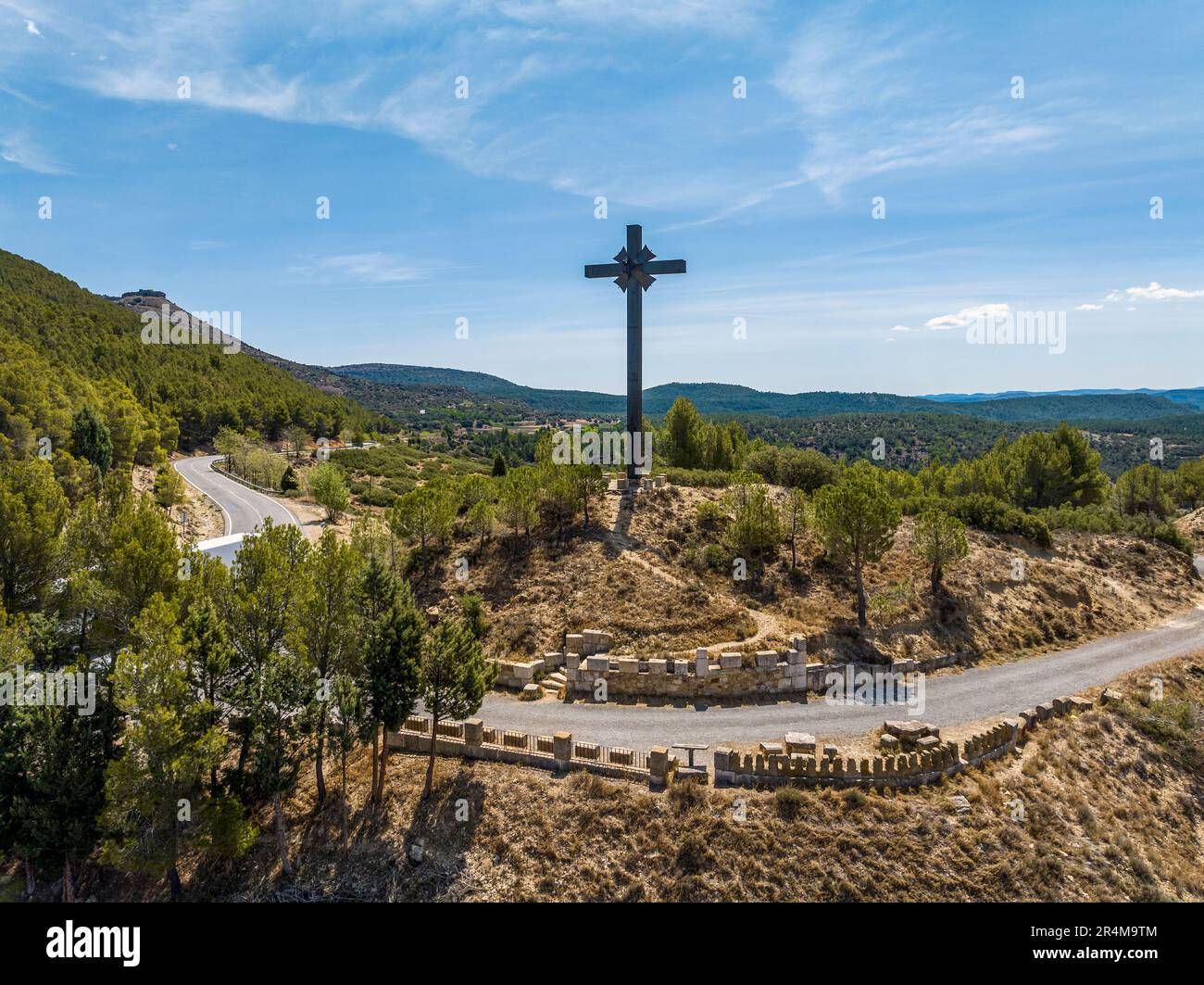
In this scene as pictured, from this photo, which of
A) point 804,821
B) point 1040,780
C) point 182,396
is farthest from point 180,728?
point 182,396

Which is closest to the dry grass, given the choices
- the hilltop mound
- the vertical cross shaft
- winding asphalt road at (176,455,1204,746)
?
winding asphalt road at (176,455,1204,746)

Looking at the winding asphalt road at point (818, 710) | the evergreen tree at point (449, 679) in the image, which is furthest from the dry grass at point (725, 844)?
the winding asphalt road at point (818, 710)

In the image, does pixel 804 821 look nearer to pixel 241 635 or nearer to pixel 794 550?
pixel 241 635

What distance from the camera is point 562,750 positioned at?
19.1 meters

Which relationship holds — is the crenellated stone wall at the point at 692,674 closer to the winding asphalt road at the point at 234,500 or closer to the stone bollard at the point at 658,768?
the stone bollard at the point at 658,768

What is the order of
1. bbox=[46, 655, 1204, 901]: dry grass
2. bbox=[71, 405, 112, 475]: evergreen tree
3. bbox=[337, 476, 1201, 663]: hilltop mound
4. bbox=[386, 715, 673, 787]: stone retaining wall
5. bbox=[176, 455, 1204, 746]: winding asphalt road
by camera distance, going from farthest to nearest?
bbox=[71, 405, 112, 475]: evergreen tree < bbox=[337, 476, 1201, 663]: hilltop mound < bbox=[176, 455, 1204, 746]: winding asphalt road < bbox=[386, 715, 673, 787]: stone retaining wall < bbox=[46, 655, 1204, 901]: dry grass

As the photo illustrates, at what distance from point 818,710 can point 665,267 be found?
25083 millimetres

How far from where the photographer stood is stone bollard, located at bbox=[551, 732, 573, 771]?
1902 cm

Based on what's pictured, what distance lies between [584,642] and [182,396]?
7536 centimetres

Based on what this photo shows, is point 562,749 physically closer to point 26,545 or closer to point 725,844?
point 725,844

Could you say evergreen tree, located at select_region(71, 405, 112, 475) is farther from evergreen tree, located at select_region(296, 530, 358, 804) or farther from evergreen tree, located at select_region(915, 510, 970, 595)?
evergreen tree, located at select_region(915, 510, 970, 595)

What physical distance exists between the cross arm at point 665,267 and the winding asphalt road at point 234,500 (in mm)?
27384

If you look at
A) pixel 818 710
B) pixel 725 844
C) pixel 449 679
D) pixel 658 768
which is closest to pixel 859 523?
pixel 818 710

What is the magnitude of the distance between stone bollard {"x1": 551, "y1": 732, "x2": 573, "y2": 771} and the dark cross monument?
864 inches
